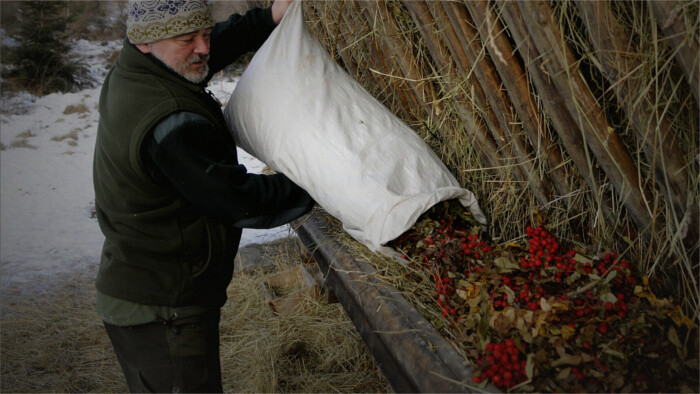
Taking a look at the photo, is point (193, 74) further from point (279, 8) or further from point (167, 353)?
point (167, 353)

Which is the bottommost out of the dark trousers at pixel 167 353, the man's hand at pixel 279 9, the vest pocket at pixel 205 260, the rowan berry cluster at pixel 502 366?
the rowan berry cluster at pixel 502 366

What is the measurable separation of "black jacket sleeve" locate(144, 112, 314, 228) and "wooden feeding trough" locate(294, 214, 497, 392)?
1.14 feet

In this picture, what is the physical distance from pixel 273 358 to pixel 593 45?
2.22m

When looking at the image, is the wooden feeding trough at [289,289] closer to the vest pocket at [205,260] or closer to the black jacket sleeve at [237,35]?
the vest pocket at [205,260]

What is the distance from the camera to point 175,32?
1578mm

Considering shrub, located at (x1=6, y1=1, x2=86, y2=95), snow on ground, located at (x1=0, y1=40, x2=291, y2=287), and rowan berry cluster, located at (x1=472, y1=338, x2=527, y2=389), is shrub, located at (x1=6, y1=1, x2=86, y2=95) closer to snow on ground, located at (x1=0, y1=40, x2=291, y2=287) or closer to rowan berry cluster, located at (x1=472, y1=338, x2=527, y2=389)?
snow on ground, located at (x1=0, y1=40, x2=291, y2=287)

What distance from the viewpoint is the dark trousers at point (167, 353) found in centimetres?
175

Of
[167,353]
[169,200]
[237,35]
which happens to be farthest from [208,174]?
[237,35]

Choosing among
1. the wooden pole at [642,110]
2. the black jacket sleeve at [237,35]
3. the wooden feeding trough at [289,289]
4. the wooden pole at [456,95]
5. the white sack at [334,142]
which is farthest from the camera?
the wooden feeding trough at [289,289]

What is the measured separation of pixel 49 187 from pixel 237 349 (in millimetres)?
3823

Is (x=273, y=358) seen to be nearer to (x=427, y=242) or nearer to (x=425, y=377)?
(x=427, y=242)

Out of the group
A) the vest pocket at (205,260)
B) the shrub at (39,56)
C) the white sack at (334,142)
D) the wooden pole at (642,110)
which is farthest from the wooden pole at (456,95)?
the shrub at (39,56)

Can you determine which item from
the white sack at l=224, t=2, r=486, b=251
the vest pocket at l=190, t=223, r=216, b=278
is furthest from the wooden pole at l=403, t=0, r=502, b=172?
the vest pocket at l=190, t=223, r=216, b=278

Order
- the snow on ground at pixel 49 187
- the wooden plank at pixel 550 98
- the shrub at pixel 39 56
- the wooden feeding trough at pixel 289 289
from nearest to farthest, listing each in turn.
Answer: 1. the wooden plank at pixel 550 98
2. the wooden feeding trough at pixel 289 289
3. the snow on ground at pixel 49 187
4. the shrub at pixel 39 56
